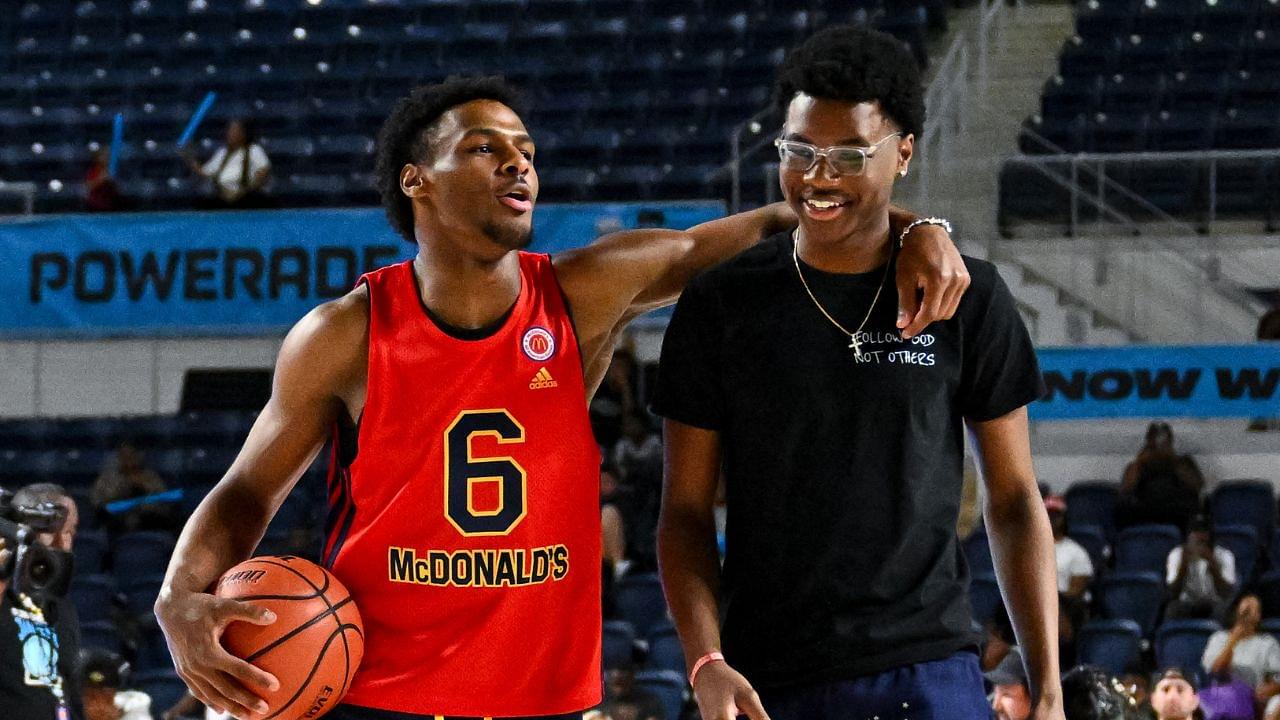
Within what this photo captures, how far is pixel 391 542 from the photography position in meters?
3.45

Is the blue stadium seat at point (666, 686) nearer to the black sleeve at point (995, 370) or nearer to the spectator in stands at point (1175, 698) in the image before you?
the spectator in stands at point (1175, 698)

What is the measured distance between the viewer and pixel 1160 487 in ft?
32.9

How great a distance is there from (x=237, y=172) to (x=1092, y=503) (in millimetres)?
5941

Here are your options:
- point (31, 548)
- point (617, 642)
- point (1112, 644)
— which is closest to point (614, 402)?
point (617, 642)

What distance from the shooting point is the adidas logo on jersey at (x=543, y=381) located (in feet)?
11.5

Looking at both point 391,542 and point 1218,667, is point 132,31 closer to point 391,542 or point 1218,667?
point 1218,667

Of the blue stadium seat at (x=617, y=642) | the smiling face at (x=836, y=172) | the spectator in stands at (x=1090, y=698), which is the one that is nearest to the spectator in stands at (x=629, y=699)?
the blue stadium seat at (x=617, y=642)

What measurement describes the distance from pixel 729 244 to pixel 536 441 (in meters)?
0.60

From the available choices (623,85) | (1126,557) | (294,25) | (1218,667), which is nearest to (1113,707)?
(1218,667)

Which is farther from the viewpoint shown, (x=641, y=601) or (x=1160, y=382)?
(x=1160, y=382)

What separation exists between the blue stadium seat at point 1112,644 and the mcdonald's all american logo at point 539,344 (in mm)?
5342

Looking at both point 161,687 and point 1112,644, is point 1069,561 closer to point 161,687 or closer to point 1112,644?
point 1112,644

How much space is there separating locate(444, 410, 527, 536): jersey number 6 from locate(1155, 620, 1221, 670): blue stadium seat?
19.0ft

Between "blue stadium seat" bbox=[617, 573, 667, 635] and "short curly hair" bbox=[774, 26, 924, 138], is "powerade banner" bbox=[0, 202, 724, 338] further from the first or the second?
"short curly hair" bbox=[774, 26, 924, 138]
